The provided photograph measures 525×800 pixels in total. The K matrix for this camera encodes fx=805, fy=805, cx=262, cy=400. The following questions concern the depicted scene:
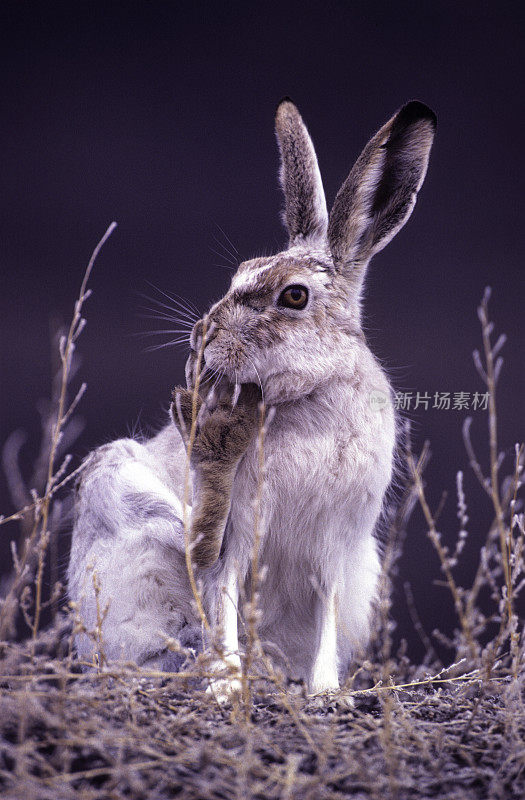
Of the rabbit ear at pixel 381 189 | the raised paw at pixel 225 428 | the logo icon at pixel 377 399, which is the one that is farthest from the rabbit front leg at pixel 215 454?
the rabbit ear at pixel 381 189

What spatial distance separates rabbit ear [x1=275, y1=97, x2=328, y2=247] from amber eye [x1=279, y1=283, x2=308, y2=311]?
477mm

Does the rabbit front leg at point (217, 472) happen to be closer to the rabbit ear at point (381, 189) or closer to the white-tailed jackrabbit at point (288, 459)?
the white-tailed jackrabbit at point (288, 459)

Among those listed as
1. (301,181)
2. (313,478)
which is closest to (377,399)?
(313,478)

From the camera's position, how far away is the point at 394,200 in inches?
143

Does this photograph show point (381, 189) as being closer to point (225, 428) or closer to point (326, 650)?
point (225, 428)

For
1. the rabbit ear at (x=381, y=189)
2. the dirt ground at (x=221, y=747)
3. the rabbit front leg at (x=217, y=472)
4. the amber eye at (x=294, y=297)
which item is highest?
the rabbit ear at (x=381, y=189)

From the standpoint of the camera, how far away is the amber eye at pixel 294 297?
3365mm

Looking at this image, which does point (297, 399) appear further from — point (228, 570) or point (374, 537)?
point (374, 537)

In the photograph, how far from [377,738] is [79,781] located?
100 centimetres

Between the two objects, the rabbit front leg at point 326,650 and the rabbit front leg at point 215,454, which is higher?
the rabbit front leg at point 215,454

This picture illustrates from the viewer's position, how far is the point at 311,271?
3.48m

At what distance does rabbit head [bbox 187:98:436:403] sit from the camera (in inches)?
129

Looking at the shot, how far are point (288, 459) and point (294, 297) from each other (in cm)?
68

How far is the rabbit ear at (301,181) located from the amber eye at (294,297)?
18.8 inches
